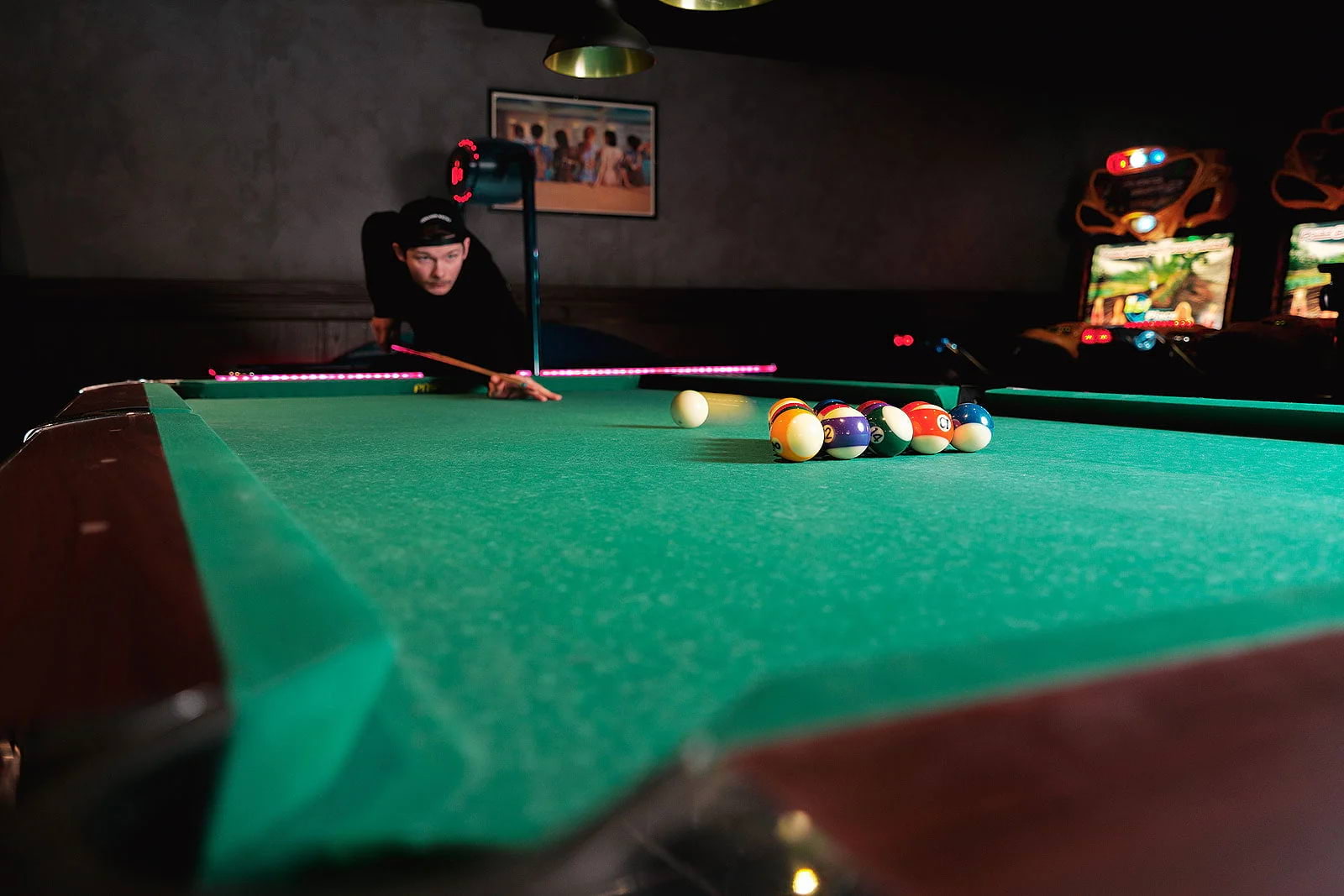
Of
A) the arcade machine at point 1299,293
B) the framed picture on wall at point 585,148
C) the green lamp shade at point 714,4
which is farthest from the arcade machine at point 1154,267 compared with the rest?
the green lamp shade at point 714,4

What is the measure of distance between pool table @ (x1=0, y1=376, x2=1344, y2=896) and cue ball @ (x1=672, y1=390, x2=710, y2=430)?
1.16 metres

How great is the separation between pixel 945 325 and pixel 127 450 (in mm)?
6329

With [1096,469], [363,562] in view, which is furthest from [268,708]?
[1096,469]

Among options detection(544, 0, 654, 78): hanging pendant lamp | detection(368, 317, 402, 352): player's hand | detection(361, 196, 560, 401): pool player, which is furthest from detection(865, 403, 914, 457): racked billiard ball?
detection(368, 317, 402, 352): player's hand

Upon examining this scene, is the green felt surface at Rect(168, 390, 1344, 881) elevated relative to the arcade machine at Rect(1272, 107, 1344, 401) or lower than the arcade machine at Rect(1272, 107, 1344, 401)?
lower

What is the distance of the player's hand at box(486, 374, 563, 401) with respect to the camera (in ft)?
10.2

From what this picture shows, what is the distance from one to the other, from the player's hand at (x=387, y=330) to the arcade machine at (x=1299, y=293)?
4.38m

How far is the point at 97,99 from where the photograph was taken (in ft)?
15.8

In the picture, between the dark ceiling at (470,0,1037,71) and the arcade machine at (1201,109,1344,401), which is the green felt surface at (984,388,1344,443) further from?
the dark ceiling at (470,0,1037,71)

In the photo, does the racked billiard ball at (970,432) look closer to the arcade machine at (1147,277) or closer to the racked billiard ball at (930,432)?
the racked billiard ball at (930,432)

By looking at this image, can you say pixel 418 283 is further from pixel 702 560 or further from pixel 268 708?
pixel 268 708

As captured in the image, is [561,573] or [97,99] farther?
[97,99]

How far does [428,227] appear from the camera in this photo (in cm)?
454

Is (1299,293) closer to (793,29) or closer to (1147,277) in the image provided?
(1147,277)
